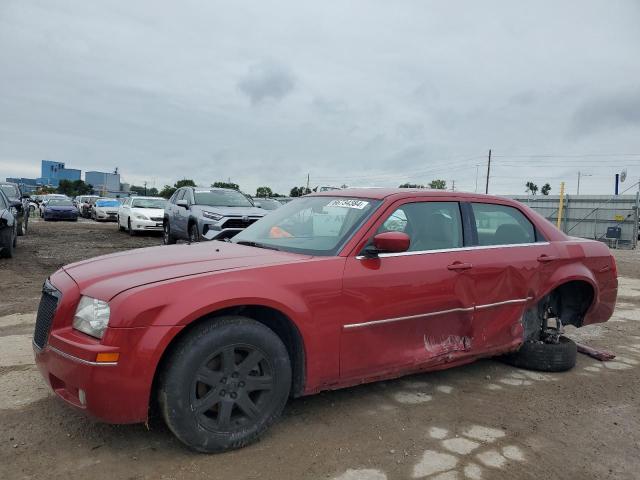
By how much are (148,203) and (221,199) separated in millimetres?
7544

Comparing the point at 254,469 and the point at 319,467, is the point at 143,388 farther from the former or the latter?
the point at 319,467

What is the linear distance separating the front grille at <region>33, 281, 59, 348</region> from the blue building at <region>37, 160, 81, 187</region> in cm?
13666

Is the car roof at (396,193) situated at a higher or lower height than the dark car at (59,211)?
higher

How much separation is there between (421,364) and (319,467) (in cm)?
118

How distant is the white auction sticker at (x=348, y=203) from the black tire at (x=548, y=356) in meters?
2.02

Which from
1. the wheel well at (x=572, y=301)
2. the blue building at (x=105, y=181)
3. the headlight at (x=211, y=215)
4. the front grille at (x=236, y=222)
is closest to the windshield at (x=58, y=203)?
the headlight at (x=211, y=215)

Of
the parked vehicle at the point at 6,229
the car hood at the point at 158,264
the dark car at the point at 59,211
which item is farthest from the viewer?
the dark car at the point at 59,211

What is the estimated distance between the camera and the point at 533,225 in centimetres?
465

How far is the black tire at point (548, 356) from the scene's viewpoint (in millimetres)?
4590

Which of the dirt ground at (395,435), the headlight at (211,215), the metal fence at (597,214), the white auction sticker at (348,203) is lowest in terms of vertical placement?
the dirt ground at (395,435)

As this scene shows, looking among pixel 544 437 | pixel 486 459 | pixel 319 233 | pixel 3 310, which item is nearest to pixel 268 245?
pixel 319 233

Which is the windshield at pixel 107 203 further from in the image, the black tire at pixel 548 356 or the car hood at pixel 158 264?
A: the black tire at pixel 548 356

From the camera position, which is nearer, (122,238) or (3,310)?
(3,310)

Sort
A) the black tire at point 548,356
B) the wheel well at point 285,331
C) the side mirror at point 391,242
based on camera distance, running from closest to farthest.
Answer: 1. the wheel well at point 285,331
2. the side mirror at point 391,242
3. the black tire at point 548,356
